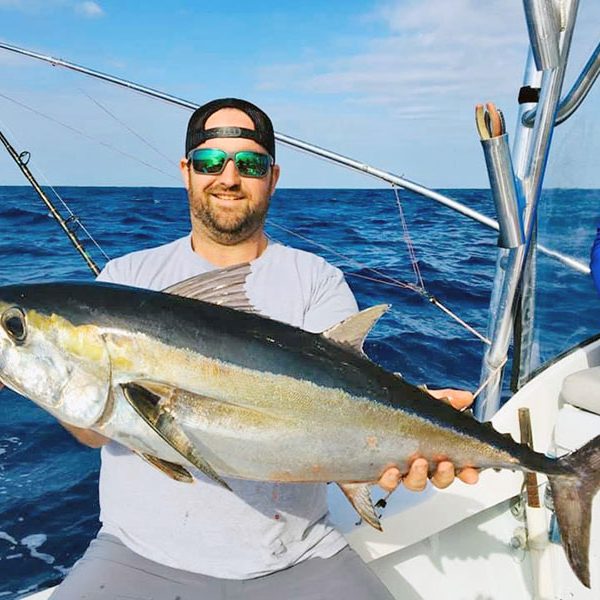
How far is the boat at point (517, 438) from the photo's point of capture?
123 inches

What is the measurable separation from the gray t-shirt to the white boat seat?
150cm

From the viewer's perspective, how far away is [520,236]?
3234 millimetres

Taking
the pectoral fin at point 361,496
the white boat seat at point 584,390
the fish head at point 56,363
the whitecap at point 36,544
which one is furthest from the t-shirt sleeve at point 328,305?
the whitecap at point 36,544

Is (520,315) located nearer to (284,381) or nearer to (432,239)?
(284,381)

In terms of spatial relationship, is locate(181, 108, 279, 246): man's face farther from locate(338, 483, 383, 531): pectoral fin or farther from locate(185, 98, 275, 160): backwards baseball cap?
locate(338, 483, 383, 531): pectoral fin

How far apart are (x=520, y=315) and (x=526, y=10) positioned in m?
1.76

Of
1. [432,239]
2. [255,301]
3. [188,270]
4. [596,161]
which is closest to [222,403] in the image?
[255,301]

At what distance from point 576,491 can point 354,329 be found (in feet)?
3.41

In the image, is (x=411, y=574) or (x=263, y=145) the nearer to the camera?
(x=263, y=145)

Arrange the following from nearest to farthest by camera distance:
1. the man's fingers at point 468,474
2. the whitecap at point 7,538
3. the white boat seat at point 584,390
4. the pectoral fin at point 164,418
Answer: the pectoral fin at point 164,418 → the man's fingers at point 468,474 → the white boat seat at point 584,390 → the whitecap at point 7,538

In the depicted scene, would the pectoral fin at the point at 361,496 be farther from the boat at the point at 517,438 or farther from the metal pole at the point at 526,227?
the metal pole at the point at 526,227

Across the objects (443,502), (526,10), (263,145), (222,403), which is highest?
(526,10)

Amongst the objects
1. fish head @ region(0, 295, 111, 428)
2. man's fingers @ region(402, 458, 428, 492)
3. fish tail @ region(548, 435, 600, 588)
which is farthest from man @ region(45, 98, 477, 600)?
fish head @ region(0, 295, 111, 428)

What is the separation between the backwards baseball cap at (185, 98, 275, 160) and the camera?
117 inches
